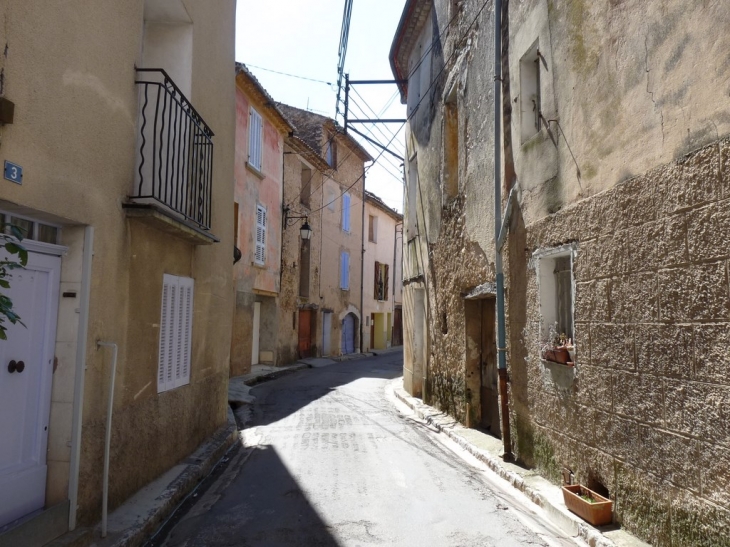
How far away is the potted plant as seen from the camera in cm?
566

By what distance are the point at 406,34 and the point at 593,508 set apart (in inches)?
438

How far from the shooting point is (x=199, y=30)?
717 centimetres

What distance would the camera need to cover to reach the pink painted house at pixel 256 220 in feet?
54.2

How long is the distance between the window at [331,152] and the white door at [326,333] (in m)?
6.28

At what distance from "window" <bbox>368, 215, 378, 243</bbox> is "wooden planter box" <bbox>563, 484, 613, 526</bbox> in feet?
91.7

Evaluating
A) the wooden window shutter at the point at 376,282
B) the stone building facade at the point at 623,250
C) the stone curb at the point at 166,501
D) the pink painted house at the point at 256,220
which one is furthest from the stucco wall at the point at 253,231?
the wooden window shutter at the point at 376,282

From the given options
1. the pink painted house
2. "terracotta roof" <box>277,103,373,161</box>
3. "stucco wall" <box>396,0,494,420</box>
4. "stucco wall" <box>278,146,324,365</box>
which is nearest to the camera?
"stucco wall" <box>396,0,494,420</box>

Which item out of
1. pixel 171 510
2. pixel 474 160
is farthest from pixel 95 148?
pixel 474 160

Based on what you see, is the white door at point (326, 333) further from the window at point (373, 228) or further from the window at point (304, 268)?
the window at point (373, 228)

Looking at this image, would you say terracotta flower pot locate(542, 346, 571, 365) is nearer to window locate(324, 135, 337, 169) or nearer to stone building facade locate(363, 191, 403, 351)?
window locate(324, 135, 337, 169)

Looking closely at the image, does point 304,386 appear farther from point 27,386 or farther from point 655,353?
point 655,353

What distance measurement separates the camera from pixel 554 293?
630 centimetres

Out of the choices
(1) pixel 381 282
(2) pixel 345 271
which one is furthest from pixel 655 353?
(1) pixel 381 282

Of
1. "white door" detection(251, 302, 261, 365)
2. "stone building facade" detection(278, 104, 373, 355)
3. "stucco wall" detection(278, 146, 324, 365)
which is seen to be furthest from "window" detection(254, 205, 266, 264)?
"stone building facade" detection(278, 104, 373, 355)
